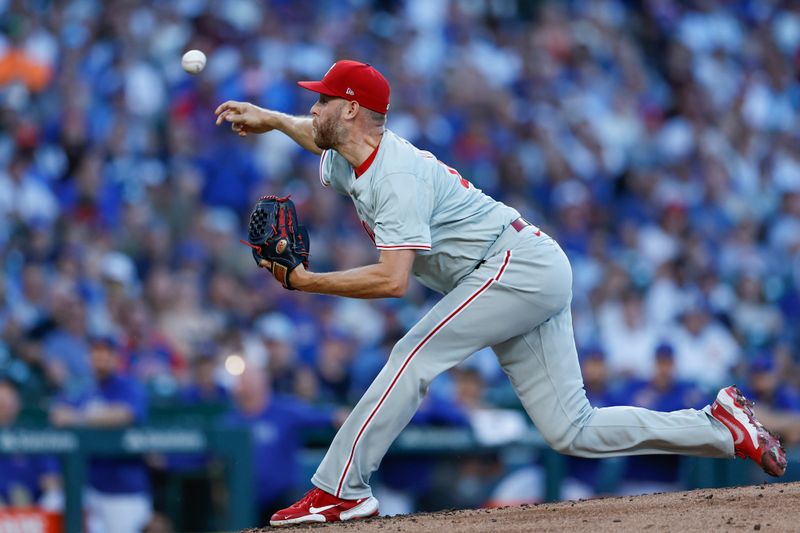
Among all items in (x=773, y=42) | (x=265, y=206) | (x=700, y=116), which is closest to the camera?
(x=265, y=206)

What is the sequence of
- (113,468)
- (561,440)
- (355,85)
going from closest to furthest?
1. (355,85)
2. (561,440)
3. (113,468)

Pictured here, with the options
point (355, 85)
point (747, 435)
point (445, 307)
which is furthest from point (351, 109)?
point (747, 435)

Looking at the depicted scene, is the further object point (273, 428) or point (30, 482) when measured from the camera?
point (273, 428)

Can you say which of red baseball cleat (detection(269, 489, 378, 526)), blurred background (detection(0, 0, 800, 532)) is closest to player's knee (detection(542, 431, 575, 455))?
red baseball cleat (detection(269, 489, 378, 526))

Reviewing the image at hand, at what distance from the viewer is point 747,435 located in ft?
17.5

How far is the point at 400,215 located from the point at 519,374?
0.88 metres

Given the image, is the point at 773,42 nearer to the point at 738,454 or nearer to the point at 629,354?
the point at 629,354

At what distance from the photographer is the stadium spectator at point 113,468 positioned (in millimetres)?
7374

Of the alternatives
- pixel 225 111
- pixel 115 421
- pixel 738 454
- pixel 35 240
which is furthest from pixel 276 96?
pixel 738 454

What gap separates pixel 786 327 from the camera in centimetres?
1240

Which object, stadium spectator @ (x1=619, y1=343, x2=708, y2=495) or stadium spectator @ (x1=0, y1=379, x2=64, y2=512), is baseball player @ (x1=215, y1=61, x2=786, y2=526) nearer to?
stadium spectator @ (x1=0, y1=379, x2=64, y2=512)

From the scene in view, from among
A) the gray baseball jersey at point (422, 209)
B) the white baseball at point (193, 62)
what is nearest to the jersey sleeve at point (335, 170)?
the gray baseball jersey at point (422, 209)

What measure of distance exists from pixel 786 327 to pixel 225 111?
812cm

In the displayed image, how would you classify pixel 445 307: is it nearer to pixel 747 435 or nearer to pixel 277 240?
pixel 277 240
